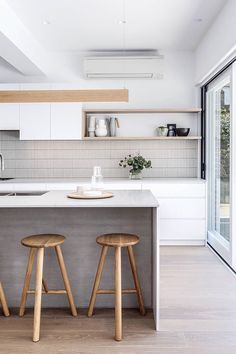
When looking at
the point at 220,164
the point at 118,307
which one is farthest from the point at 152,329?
the point at 220,164

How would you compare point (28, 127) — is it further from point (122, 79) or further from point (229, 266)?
point (229, 266)

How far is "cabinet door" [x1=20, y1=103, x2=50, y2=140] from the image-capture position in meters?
5.15

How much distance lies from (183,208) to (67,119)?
1936 mm

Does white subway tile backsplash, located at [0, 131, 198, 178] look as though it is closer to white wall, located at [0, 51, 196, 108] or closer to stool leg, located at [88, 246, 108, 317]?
white wall, located at [0, 51, 196, 108]

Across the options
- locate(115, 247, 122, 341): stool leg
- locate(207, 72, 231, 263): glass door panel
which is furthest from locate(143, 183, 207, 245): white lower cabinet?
locate(115, 247, 122, 341): stool leg

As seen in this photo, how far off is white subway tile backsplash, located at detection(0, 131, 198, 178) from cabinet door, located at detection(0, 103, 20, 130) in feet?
1.22

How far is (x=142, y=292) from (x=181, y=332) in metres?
0.50

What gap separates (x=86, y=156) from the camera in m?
5.59

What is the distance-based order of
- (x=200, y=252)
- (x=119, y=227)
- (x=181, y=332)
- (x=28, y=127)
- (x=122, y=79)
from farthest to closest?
(x=122, y=79) → (x=28, y=127) → (x=200, y=252) → (x=119, y=227) → (x=181, y=332)

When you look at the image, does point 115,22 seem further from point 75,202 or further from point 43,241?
point 43,241

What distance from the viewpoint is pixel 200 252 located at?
4.72 m

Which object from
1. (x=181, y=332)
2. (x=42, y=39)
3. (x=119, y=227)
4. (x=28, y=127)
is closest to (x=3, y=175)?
(x=28, y=127)

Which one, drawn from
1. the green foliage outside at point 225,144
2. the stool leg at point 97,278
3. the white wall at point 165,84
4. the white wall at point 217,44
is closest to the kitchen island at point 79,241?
the stool leg at point 97,278

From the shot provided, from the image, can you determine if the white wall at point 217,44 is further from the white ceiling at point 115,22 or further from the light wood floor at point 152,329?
the light wood floor at point 152,329
